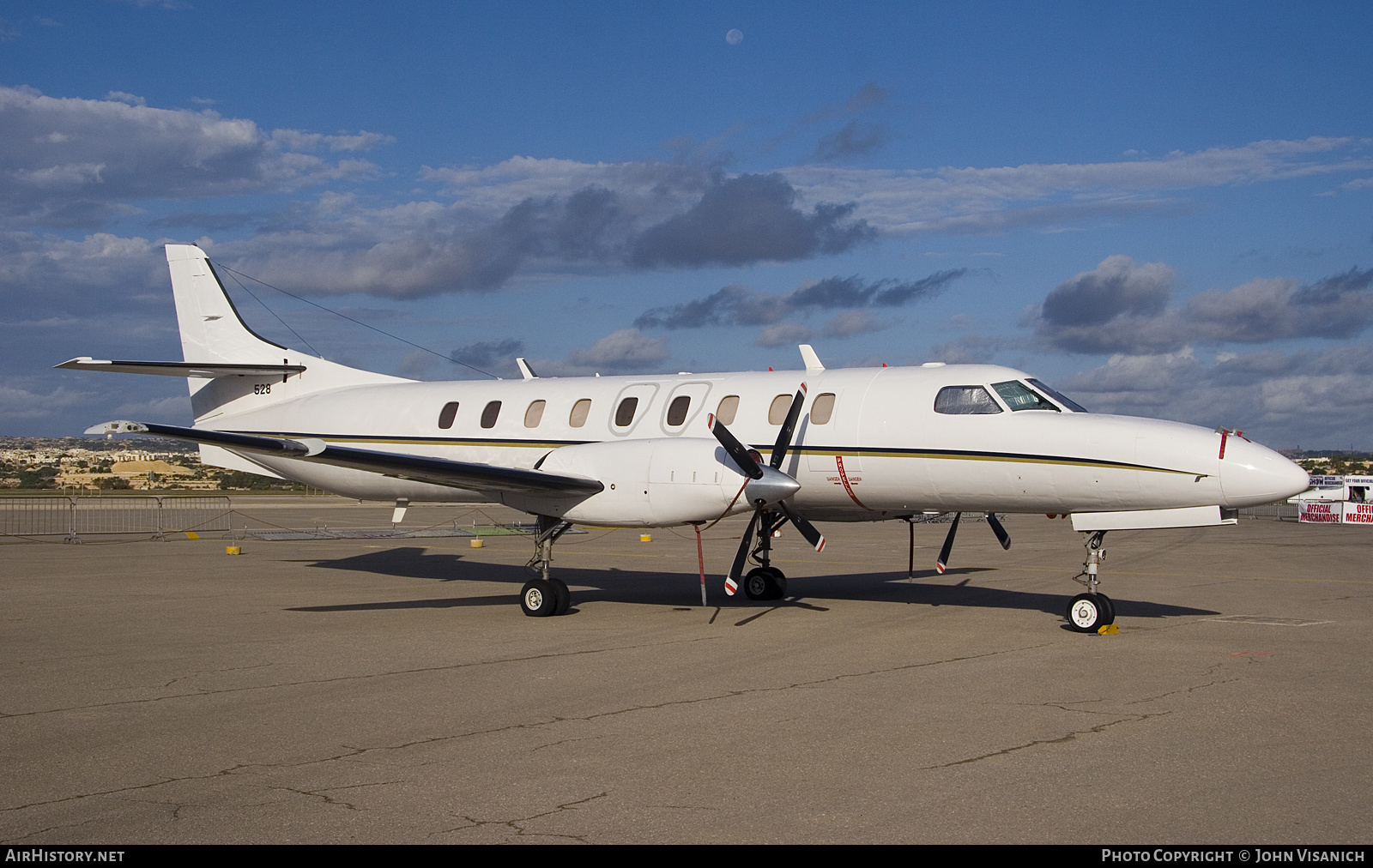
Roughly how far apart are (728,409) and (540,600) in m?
3.75

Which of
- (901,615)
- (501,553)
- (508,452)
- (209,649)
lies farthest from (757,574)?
(501,553)

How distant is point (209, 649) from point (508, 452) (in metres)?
6.32

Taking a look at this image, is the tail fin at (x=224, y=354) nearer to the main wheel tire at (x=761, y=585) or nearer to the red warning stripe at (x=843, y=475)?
the main wheel tire at (x=761, y=585)

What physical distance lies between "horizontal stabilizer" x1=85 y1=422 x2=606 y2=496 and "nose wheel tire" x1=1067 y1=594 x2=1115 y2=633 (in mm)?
6002

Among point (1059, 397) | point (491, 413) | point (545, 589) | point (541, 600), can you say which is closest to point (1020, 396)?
point (1059, 397)

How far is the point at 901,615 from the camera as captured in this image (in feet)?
48.7

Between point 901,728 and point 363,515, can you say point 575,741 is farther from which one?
point 363,515

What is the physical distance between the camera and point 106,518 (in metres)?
41.7

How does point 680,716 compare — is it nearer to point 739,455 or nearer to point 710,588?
point 739,455

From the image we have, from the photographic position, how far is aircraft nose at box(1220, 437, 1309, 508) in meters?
11.9

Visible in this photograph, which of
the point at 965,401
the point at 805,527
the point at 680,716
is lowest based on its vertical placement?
the point at 680,716

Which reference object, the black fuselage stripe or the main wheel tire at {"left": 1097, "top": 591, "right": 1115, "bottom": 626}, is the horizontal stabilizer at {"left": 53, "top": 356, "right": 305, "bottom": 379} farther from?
the main wheel tire at {"left": 1097, "top": 591, "right": 1115, "bottom": 626}

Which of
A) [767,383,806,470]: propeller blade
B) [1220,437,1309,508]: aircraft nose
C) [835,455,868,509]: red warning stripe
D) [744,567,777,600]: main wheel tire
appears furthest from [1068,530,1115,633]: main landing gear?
[744,567,777,600]: main wheel tire

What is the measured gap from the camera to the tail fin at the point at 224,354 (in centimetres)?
2020
